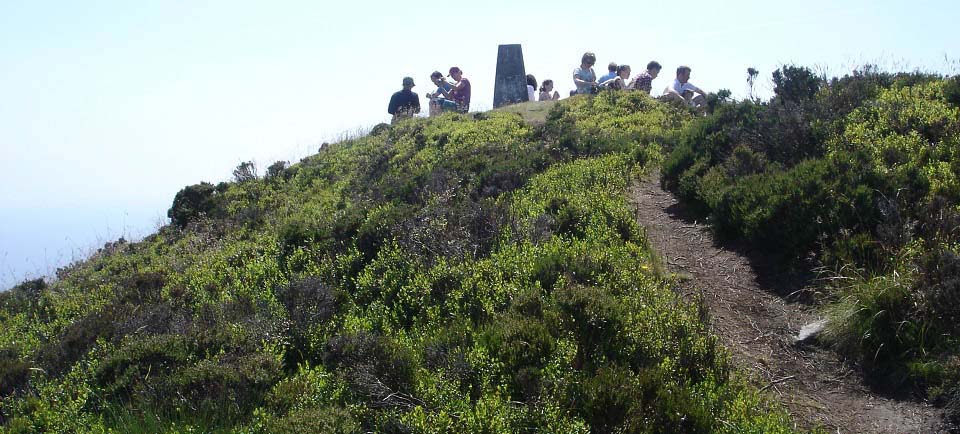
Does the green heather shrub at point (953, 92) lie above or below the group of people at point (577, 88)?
below

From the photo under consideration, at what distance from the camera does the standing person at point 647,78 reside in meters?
18.4

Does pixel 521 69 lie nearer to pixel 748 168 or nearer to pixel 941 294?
pixel 748 168

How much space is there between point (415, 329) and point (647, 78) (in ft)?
45.3

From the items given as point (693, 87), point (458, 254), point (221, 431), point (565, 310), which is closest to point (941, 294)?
point (565, 310)

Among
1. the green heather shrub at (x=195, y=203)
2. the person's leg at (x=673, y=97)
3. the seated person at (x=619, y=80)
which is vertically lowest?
the green heather shrub at (x=195, y=203)

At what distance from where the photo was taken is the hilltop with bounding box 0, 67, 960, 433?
4969 mm

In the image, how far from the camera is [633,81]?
18625 mm

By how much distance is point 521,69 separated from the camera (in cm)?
2352

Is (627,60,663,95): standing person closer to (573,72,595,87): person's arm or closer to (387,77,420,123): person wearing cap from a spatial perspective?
(573,72,595,87): person's arm

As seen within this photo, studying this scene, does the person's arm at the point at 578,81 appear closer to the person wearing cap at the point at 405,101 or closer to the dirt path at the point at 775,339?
the person wearing cap at the point at 405,101

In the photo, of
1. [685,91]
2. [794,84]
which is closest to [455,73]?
[685,91]

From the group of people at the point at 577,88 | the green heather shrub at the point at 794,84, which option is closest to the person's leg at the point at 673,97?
the group of people at the point at 577,88

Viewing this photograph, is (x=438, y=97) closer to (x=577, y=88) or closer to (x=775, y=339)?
(x=577, y=88)

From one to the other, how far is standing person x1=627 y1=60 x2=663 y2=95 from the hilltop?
7009mm
